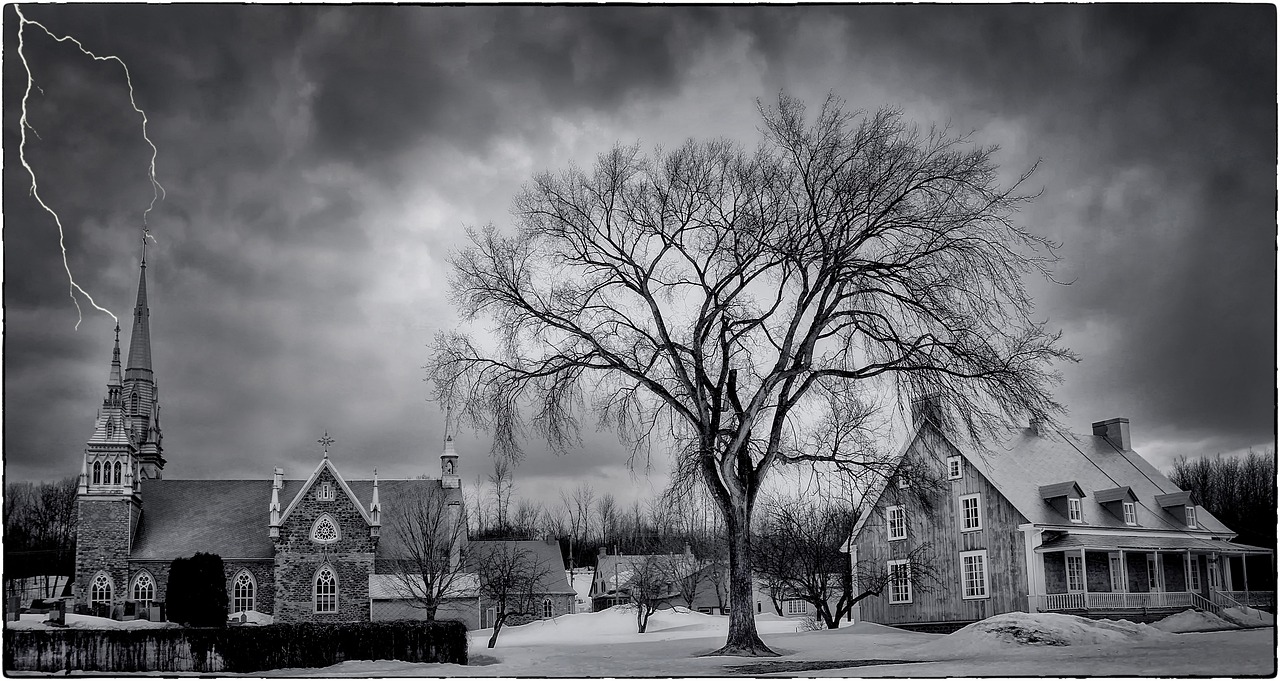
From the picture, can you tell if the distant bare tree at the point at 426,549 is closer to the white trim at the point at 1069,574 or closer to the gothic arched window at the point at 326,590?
the gothic arched window at the point at 326,590

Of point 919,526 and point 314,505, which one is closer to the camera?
point 919,526

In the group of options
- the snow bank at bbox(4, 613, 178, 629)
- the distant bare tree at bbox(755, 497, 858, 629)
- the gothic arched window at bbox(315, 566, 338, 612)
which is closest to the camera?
the snow bank at bbox(4, 613, 178, 629)

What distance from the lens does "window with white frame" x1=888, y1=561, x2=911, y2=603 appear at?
961 inches

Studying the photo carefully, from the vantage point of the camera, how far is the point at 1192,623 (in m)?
19.7

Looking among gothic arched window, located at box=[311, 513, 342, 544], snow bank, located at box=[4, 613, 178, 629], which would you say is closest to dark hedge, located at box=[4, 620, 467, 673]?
snow bank, located at box=[4, 613, 178, 629]

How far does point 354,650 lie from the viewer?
47.4 ft

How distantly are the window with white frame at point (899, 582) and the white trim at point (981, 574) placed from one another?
4.41 ft

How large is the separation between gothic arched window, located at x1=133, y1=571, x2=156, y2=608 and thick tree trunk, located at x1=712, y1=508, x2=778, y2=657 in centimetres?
2128

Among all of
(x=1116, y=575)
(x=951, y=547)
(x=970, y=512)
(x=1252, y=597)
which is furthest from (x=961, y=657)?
(x=1252, y=597)

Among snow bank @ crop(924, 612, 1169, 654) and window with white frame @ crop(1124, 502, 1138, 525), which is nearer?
snow bank @ crop(924, 612, 1169, 654)

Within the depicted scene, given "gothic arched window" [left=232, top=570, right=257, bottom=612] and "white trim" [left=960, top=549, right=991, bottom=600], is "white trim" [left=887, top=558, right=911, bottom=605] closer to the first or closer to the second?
"white trim" [left=960, top=549, right=991, bottom=600]

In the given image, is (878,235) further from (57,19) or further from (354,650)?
(57,19)

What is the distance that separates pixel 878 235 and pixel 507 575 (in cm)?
1337

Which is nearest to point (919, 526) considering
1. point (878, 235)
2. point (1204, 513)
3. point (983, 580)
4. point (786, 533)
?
point (983, 580)
